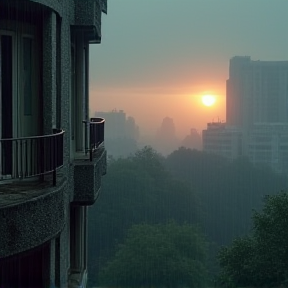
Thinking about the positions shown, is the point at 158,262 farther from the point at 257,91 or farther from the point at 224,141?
the point at 257,91

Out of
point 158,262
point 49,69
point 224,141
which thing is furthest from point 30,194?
point 224,141

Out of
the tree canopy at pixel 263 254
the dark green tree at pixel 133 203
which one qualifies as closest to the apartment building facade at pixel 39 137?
the tree canopy at pixel 263 254


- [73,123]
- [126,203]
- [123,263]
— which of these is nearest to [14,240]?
[73,123]

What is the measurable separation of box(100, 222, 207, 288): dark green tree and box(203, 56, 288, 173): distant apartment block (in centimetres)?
8370

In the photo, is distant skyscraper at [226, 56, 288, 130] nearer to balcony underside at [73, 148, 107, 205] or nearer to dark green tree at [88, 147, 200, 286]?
dark green tree at [88, 147, 200, 286]

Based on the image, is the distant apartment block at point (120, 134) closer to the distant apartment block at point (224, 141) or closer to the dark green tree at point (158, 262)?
the distant apartment block at point (224, 141)

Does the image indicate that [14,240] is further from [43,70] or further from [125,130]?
[125,130]

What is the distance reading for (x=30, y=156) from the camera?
16.0ft

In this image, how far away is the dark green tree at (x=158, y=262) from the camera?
34713 millimetres

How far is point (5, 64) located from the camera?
490cm

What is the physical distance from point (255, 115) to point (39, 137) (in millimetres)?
135569

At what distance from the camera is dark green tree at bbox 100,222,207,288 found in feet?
114

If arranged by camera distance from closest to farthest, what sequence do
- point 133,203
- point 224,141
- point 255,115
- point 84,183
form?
point 84,183, point 133,203, point 224,141, point 255,115

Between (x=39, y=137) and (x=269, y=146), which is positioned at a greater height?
(x=39, y=137)
